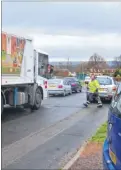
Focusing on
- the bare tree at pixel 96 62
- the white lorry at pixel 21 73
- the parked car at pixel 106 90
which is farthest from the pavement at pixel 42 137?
the bare tree at pixel 96 62

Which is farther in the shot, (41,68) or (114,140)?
(41,68)

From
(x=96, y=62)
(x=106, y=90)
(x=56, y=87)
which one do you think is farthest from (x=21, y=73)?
(x=96, y=62)

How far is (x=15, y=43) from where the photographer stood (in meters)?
13.2

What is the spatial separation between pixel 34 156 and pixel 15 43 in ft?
23.9

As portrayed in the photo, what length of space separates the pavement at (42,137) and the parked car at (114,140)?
78.4 inches

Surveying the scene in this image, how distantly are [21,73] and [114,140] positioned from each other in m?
10.4

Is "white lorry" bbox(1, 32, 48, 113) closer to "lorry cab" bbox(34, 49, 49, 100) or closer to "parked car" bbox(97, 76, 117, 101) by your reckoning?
"lorry cab" bbox(34, 49, 49, 100)

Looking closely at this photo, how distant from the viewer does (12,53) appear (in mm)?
12938

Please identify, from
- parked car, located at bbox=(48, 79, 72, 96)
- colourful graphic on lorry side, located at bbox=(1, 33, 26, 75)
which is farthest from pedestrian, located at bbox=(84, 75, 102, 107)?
parked car, located at bbox=(48, 79, 72, 96)

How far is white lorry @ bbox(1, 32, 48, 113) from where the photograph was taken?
12.7m

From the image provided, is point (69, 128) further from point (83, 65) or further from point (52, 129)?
point (83, 65)

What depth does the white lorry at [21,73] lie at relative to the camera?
12680mm

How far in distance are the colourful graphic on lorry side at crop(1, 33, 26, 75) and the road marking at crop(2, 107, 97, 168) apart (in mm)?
2970

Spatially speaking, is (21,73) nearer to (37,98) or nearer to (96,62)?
(37,98)
